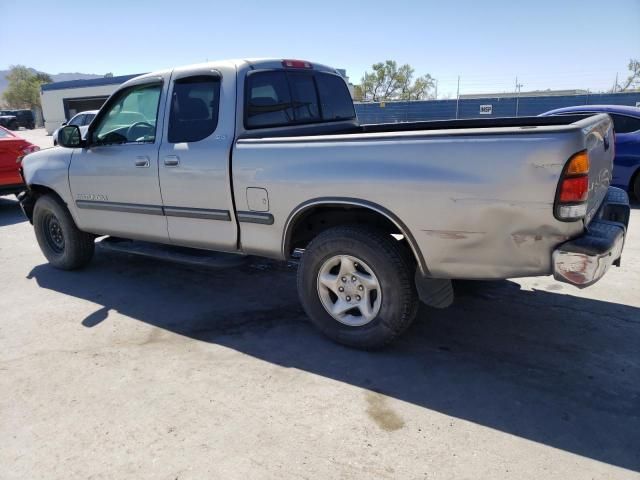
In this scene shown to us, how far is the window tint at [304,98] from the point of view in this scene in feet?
14.2

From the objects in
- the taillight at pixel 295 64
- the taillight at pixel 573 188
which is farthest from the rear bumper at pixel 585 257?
the taillight at pixel 295 64

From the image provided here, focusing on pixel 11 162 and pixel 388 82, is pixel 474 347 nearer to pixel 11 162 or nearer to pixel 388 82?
pixel 11 162

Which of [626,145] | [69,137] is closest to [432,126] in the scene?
[69,137]

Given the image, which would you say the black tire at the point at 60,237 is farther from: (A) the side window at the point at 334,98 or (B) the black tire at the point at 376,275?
(B) the black tire at the point at 376,275

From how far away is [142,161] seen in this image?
4262 millimetres

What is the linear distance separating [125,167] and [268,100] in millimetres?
1459

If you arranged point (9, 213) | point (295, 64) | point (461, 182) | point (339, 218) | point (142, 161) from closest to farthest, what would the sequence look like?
point (461, 182) → point (339, 218) → point (142, 161) → point (295, 64) → point (9, 213)

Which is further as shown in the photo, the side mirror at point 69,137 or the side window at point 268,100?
the side mirror at point 69,137

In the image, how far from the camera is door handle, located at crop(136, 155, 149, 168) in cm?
423

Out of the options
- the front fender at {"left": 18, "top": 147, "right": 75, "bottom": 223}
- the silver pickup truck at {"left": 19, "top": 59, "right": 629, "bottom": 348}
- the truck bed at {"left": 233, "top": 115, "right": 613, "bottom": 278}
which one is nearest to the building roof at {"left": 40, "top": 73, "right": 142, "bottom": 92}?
the front fender at {"left": 18, "top": 147, "right": 75, "bottom": 223}

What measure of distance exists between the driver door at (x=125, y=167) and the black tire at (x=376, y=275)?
1635 millimetres

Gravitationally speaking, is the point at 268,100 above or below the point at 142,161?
above

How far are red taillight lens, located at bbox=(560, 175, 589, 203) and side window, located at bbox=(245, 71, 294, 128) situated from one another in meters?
2.31

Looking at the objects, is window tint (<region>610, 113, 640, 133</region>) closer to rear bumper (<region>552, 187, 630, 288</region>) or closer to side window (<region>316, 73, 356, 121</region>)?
side window (<region>316, 73, 356, 121</region>)
